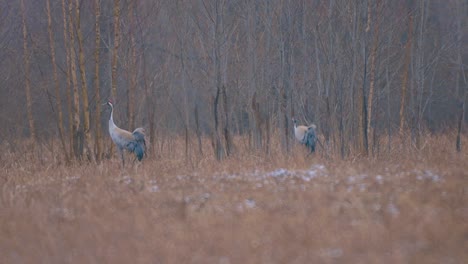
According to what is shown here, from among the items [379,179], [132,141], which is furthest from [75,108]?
[379,179]

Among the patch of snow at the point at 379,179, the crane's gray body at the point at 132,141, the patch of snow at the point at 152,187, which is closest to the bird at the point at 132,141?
the crane's gray body at the point at 132,141

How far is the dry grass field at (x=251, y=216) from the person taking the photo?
4.62 meters

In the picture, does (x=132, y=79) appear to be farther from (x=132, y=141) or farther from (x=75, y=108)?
(x=132, y=141)

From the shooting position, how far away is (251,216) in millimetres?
5574

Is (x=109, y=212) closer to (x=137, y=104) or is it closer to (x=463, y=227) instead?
(x=463, y=227)

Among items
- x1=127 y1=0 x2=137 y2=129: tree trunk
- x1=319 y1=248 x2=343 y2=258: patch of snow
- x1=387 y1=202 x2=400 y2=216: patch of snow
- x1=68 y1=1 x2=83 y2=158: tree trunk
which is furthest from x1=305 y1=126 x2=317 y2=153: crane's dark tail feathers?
x1=319 y1=248 x2=343 y2=258: patch of snow

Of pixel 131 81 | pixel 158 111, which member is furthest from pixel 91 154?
pixel 158 111

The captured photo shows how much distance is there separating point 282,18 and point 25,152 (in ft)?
24.4

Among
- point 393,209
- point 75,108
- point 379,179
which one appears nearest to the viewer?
point 393,209

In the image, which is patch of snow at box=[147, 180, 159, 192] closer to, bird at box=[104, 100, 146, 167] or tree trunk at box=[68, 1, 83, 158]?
bird at box=[104, 100, 146, 167]

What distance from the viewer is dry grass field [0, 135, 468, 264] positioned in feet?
15.2

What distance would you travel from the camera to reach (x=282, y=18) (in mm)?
13469

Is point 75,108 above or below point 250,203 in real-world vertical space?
above

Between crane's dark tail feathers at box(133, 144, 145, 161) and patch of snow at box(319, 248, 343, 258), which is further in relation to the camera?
crane's dark tail feathers at box(133, 144, 145, 161)
